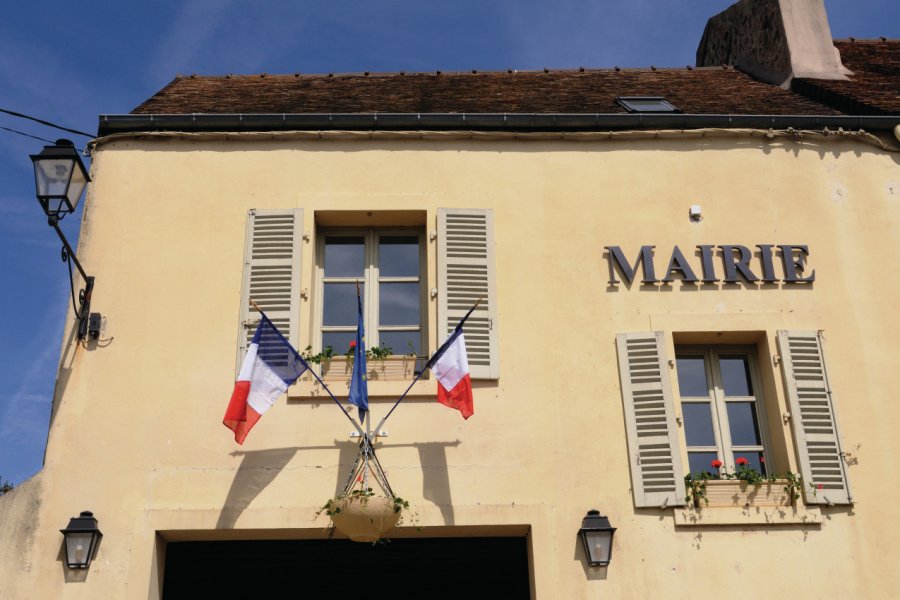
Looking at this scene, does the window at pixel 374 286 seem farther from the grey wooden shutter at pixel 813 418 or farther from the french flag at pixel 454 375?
the grey wooden shutter at pixel 813 418

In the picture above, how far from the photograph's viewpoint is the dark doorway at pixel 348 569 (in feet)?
27.6

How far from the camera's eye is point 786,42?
10.9 m

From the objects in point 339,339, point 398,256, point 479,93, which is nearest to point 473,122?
point 398,256

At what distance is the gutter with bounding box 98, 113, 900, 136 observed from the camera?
886 centimetres

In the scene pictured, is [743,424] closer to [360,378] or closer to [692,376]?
[692,376]

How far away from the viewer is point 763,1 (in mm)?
11641

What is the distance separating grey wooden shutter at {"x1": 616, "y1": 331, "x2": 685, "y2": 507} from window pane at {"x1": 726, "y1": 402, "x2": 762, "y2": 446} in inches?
23.4

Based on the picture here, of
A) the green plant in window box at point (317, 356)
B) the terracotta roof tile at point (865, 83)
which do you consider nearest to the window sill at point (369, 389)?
the green plant in window box at point (317, 356)

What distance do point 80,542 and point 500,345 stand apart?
3310 millimetres

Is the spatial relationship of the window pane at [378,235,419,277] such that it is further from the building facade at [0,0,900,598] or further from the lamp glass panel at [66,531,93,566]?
the lamp glass panel at [66,531,93,566]

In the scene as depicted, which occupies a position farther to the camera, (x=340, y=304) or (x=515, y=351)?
(x=340, y=304)

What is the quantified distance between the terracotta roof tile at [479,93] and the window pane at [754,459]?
329 centimetres

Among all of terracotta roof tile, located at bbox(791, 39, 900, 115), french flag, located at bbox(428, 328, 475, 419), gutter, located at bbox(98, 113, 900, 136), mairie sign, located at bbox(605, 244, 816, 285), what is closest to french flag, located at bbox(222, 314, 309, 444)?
french flag, located at bbox(428, 328, 475, 419)

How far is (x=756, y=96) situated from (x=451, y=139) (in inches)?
135
